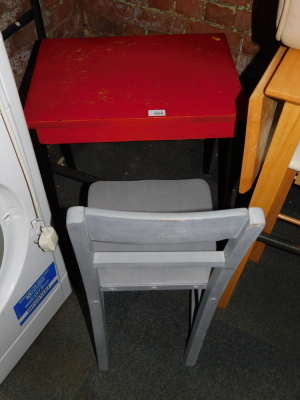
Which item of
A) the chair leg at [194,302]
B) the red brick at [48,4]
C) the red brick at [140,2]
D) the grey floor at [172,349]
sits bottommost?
the grey floor at [172,349]

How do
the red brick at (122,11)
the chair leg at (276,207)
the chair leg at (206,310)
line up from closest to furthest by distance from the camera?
1. the chair leg at (206,310)
2. the chair leg at (276,207)
3. the red brick at (122,11)

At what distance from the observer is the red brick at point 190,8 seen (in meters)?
1.86

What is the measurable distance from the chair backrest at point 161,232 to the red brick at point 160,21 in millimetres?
1440

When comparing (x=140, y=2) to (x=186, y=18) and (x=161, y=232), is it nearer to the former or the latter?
(x=186, y=18)

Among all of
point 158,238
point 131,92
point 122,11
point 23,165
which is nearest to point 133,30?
point 122,11

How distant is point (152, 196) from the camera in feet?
4.31

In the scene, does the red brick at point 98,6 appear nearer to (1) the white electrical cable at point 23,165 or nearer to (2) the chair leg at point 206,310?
(1) the white electrical cable at point 23,165

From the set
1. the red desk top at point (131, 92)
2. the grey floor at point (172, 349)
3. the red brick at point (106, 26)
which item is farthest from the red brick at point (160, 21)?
the grey floor at point (172, 349)

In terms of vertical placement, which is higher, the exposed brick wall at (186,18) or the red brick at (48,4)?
the red brick at (48,4)

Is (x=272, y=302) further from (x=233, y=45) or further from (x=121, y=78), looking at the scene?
(x=233, y=45)

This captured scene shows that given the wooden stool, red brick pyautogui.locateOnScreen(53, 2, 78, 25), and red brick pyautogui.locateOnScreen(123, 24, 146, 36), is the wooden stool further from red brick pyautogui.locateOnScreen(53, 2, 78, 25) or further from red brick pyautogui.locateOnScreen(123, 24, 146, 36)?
red brick pyautogui.locateOnScreen(53, 2, 78, 25)

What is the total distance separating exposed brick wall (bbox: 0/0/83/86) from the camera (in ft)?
5.34

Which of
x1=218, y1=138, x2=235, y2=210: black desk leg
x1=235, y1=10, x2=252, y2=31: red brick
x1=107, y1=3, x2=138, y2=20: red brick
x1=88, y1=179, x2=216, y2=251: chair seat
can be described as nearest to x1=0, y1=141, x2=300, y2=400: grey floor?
x1=218, y1=138, x2=235, y2=210: black desk leg

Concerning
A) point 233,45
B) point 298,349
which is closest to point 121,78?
point 233,45
